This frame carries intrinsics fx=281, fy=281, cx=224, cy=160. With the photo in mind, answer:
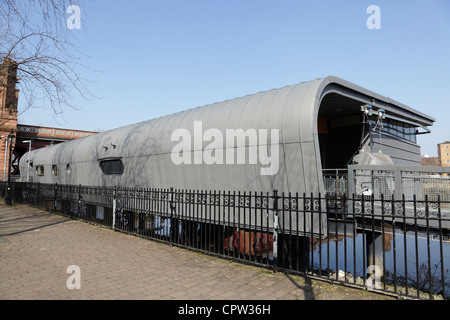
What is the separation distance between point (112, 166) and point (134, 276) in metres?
9.44

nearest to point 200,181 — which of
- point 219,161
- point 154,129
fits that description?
point 219,161

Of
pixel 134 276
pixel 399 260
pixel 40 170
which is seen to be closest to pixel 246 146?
pixel 134 276

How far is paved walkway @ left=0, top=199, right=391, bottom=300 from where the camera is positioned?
184 inches

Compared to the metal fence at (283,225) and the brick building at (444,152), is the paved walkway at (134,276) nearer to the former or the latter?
the metal fence at (283,225)

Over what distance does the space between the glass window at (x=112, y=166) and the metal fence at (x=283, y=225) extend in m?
1.16

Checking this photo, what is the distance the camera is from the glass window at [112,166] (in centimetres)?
1337

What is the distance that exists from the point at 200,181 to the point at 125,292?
5087 mm

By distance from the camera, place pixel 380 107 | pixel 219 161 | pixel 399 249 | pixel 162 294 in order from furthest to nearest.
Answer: pixel 399 249 → pixel 380 107 → pixel 219 161 → pixel 162 294

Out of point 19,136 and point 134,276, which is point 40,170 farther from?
point 134,276

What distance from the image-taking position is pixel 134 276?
18.2ft
